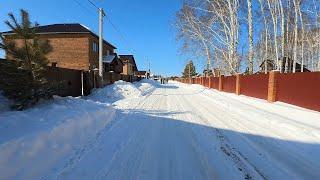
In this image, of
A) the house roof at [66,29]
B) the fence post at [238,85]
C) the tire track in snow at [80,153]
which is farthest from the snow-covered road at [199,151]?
the house roof at [66,29]

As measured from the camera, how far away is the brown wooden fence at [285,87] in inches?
550

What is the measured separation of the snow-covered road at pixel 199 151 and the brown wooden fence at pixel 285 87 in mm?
2982

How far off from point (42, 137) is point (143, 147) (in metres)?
2.20

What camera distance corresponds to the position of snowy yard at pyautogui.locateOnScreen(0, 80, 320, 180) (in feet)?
18.3

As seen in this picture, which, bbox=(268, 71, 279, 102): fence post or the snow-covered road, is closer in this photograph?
the snow-covered road

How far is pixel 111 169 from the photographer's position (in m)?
5.89

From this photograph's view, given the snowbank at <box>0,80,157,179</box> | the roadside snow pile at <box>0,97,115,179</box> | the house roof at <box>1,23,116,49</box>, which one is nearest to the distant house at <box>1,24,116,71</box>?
the house roof at <box>1,23,116,49</box>

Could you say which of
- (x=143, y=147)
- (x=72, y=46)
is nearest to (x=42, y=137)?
(x=143, y=147)

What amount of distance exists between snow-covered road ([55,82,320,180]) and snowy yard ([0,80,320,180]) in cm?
2

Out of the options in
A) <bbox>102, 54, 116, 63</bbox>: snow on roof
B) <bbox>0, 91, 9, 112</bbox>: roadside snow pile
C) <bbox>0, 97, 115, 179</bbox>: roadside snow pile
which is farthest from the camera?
<bbox>102, 54, 116, 63</bbox>: snow on roof

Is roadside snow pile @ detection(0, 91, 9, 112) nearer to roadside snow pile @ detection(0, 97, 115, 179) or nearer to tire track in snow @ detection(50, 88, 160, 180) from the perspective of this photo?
roadside snow pile @ detection(0, 97, 115, 179)

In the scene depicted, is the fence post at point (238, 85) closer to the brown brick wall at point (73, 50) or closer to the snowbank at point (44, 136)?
the brown brick wall at point (73, 50)

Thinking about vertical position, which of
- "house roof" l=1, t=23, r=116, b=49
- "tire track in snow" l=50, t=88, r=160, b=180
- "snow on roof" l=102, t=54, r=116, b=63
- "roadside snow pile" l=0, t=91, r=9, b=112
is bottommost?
"tire track in snow" l=50, t=88, r=160, b=180

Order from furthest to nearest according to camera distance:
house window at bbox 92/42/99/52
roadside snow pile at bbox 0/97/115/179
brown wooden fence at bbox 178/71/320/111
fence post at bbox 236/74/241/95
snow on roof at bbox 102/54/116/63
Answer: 1. snow on roof at bbox 102/54/116/63
2. house window at bbox 92/42/99/52
3. fence post at bbox 236/74/241/95
4. brown wooden fence at bbox 178/71/320/111
5. roadside snow pile at bbox 0/97/115/179
